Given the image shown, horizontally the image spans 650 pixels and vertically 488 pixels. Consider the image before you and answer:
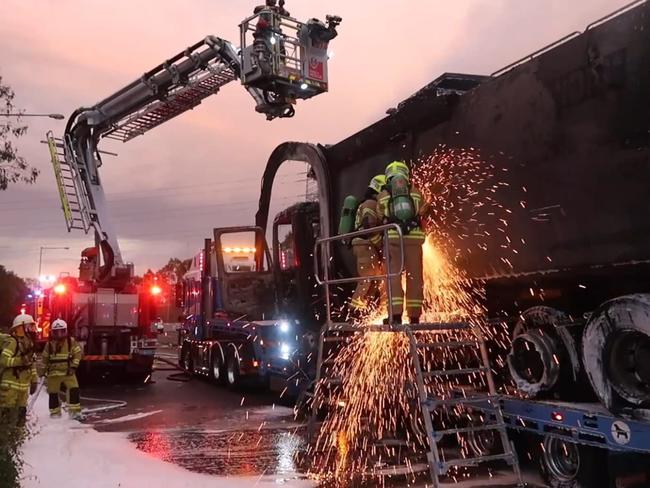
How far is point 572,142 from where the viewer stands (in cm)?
457

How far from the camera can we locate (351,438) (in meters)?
7.75

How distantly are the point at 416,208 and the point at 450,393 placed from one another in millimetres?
1718

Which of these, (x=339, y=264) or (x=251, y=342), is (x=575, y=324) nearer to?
(x=339, y=264)

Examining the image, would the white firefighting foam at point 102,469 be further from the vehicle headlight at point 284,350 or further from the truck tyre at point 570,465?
the vehicle headlight at point 284,350

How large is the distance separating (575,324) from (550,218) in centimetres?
89

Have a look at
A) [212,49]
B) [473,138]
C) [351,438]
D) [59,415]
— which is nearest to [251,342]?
[59,415]

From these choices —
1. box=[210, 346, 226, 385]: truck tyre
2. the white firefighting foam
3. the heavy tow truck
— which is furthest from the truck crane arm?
the white firefighting foam

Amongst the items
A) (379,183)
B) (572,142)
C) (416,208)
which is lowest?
(416,208)

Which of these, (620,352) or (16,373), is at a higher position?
(620,352)

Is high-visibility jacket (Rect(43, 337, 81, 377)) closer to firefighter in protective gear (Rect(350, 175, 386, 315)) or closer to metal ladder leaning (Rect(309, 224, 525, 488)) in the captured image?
metal ladder leaning (Rect(309, 224, 525, 488))

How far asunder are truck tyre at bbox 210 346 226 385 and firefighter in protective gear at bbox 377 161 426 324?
329 inches

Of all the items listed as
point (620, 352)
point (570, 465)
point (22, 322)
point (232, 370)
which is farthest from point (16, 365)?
point (620, 352)

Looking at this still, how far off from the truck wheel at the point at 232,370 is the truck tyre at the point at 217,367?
23 centimetres

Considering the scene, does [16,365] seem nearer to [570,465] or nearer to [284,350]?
[284,350]
